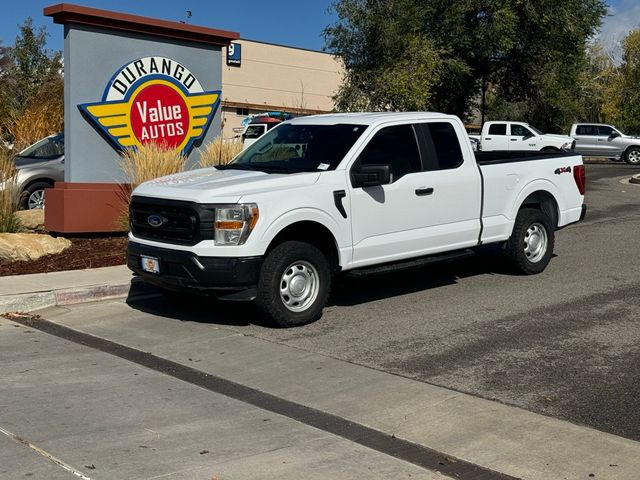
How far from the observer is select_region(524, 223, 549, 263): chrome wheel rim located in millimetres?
10383

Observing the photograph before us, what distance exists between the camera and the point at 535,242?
34.3 ft

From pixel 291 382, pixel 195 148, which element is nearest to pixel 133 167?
pixel 195 148

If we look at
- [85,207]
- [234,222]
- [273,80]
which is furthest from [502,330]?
[273,80]

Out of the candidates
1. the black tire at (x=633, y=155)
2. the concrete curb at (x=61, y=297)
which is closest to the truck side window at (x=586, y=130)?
the black tire at (x=633, y=155)

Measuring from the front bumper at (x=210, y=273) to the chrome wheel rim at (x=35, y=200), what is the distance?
26.9 ft

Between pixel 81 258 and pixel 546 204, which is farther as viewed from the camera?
pixel 81 258

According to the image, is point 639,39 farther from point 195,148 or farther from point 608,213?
point 195,148

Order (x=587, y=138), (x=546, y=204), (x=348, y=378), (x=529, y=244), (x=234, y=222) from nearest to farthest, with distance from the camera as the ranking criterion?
(x=348, y=378) < (x=234, y=222) < (x=529, y=244) < (x=546, y=204) < (x=587, y=138)

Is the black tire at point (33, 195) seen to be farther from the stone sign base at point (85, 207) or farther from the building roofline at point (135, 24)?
the building roofline at point (135, 24)

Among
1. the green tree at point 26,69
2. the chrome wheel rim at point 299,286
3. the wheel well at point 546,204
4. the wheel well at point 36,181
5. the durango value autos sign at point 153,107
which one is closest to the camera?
the chrome wheel rim at point 299,286

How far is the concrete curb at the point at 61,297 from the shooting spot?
29.2ft

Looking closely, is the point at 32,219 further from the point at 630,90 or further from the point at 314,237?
the point at 630,90

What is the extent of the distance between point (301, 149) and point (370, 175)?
3.52 feet

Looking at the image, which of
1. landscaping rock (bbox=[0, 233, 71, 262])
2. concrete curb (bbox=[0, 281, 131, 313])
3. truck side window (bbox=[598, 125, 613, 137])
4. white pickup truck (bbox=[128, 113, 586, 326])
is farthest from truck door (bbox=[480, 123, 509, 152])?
concrete curb (bbox=[0, 281, 131, 313])
